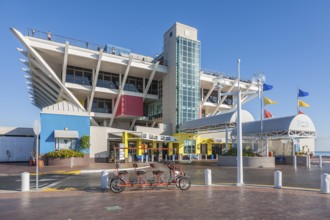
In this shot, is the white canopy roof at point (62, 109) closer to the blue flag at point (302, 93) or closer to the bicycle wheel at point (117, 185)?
the bicycle wheel at point (117, 185)

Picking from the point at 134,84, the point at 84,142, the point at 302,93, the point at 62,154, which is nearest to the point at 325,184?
the point at 302,93

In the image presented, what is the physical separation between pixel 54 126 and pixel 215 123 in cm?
1985

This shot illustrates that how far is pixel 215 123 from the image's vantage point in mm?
36281

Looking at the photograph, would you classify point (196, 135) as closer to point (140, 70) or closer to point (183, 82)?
point (183, 82)

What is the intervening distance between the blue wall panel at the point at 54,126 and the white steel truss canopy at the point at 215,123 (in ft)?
53.4

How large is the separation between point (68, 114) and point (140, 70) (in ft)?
58.9

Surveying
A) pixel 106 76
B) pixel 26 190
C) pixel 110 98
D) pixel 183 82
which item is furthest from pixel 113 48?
pixel 26 190

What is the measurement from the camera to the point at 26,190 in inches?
488

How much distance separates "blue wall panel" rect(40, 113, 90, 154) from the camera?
2784cm

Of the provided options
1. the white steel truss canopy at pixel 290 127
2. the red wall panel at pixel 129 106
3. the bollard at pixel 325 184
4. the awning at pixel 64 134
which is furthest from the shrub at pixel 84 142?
the bollard at pixel 325 184

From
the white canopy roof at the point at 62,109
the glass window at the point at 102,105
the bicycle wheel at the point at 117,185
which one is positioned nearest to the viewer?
the bicycle wheel at the point at 117,185

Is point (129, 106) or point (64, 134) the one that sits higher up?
point (129, 106)

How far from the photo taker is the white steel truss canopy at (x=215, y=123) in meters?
34.4

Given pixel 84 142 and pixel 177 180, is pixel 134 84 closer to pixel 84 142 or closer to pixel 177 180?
pixel 84 142
